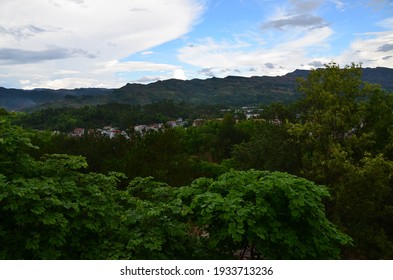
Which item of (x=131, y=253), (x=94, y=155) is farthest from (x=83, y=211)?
(x=94, y=155)

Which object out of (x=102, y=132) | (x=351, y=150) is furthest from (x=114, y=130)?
(x=351, y=150)

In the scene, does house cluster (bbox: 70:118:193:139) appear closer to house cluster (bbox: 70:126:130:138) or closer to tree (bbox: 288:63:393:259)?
house cluster (bbox: 70:126:130:138)

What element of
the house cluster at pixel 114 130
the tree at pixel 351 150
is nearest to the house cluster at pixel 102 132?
the house cluster at pixel 114 130

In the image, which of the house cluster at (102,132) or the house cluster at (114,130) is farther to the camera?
the house cluster at (102,132)

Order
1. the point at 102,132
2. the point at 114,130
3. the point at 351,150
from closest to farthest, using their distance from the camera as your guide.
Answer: the point at 351,150, the point at 102,132, the point at 114,130

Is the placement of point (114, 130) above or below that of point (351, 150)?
below

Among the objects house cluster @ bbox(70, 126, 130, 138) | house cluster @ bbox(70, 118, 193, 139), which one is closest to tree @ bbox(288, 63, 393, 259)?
house cluster @ bbox(70, 118, 193, 139)

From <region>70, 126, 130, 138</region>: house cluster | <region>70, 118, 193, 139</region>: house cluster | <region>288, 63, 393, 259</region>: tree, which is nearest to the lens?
<region>288, 63, 393, 259</region>: tree

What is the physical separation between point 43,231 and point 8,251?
2.13 feet

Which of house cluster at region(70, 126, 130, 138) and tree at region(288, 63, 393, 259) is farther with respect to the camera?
house cluster at region(70, 126, 130, 138)

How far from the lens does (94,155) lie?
22.8 m

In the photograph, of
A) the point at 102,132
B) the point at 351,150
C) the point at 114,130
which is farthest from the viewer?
the point at 114,130

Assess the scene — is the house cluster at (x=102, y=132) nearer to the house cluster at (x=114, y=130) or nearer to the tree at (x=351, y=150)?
the house cluster at (x=114, y=130)

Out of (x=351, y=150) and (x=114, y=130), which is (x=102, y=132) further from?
(x=351, y=150)
